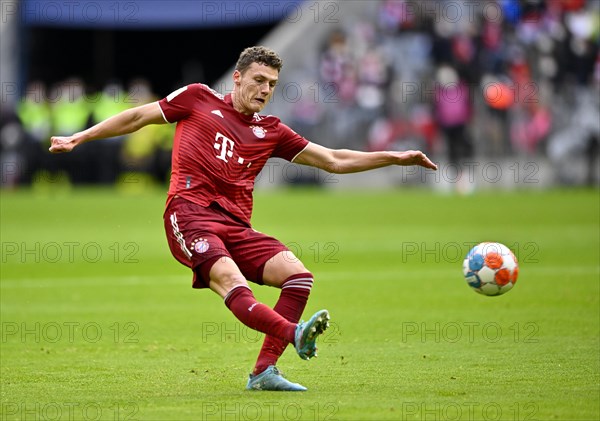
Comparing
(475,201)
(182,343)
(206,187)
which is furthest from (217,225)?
(475,201)

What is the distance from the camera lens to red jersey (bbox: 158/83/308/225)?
7621 millimetres

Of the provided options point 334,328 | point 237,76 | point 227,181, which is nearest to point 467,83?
point 334,328

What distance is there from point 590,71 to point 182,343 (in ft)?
87.1

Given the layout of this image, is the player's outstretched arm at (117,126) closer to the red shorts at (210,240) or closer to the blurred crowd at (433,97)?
the red shorts at (210,240)

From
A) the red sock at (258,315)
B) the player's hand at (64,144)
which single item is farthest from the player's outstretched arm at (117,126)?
the red sock at (258,315)

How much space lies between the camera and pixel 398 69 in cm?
3506

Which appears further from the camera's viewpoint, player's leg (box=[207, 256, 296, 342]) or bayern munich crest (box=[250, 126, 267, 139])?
bayern munich crest (box=[250, 126, 267, 139])

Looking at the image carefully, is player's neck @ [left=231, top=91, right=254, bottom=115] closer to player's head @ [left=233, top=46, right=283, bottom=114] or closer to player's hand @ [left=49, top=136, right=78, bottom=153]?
player's head @ [left=233, top=46, right=283, bottom=114]

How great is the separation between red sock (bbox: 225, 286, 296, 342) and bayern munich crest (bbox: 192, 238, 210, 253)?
36 centimetres

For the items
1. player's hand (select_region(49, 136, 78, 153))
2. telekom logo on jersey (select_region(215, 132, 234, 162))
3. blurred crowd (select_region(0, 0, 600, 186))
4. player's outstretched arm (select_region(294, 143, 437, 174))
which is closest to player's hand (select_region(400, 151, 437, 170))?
player's outstretched arm (select_region(294, 143, 437, 174))

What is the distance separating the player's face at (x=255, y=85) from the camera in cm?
749

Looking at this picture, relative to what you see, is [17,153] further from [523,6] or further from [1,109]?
[523,6]

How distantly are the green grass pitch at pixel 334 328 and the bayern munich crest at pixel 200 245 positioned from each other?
97cm

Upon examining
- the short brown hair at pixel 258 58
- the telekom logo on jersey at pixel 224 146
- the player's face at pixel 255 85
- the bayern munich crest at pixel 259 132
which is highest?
the short brown hair at pixel 258 58
